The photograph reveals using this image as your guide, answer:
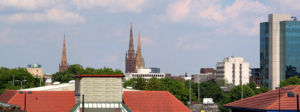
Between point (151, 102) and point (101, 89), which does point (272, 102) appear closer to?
point (101, 89)

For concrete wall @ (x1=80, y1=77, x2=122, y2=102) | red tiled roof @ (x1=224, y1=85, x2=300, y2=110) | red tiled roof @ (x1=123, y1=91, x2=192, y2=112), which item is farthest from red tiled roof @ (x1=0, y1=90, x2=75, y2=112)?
red tiled roof @ (x1=224, y1=85, x2=300, y2=110)

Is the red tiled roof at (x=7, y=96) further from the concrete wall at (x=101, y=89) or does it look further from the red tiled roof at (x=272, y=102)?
the red tiled roof at (x=272, y=102)

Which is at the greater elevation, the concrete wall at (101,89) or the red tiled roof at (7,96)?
the concrete wall at (101,89)

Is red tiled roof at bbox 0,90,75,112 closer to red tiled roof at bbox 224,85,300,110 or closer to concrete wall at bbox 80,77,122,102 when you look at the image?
concrete wall at bbox 80,77,122,102

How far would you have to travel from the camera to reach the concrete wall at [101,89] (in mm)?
75438

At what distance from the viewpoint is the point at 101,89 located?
248 ft

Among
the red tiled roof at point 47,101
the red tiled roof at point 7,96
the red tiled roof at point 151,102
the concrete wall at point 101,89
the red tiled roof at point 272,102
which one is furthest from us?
the red tiled roof at point 7,96

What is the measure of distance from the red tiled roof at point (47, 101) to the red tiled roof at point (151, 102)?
753 cm

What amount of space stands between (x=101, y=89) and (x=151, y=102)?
35.6 ft

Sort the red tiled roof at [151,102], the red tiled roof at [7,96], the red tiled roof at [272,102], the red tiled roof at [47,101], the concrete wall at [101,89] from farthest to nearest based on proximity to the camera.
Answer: the red tiled roof at [7,96], the red tiled roof at [151,102], the red tiled roof at [47,101], the concrete wall at [101,89], the red tiled roof at [272,102]

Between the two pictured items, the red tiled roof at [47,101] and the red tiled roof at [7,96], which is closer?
the red tiled roof at [47,101]

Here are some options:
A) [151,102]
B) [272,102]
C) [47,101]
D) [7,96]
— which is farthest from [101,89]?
[272,102]

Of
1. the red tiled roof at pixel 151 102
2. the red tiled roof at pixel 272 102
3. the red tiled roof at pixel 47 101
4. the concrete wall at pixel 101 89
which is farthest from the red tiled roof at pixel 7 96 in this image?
the red tiled roof at pixel 272 102

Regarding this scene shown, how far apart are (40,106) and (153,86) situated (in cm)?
8415
